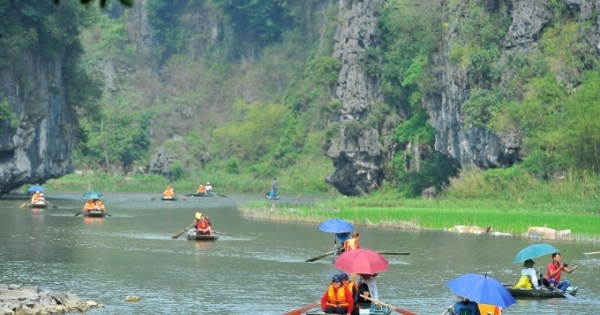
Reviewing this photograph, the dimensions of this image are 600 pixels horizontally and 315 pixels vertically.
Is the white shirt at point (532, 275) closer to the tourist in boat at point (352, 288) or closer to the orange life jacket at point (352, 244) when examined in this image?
the orange life jacket at point (352, 244)

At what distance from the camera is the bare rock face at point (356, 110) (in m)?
76.4

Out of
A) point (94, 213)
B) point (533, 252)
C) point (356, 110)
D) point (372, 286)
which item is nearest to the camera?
point (372, 286)

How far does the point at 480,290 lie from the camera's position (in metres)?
22.1

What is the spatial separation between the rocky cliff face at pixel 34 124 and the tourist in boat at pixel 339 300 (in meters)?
46.4

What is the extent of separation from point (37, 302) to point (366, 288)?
263 inches

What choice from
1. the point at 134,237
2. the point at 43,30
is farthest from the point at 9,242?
the point at 43,30

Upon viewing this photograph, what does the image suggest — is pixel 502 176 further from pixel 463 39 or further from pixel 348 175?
pixel 348 175

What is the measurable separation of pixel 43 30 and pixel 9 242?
98.2 feet

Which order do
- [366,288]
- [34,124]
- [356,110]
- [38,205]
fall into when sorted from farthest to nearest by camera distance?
1. [356,110]
2. [34,124]
3. [38,205]
4. [366,288]

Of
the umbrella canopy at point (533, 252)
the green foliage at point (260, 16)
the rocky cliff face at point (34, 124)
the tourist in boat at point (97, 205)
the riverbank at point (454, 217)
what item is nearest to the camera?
the umbrella canopy at point (533, 252)

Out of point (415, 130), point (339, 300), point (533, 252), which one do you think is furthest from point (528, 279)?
point (415, 130)

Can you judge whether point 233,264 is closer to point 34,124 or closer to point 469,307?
point 469,307

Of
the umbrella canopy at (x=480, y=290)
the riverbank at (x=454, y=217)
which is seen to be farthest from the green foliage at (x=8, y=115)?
the umbrella canopy at (x=480, y=290)

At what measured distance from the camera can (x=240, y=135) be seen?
4264 inches
